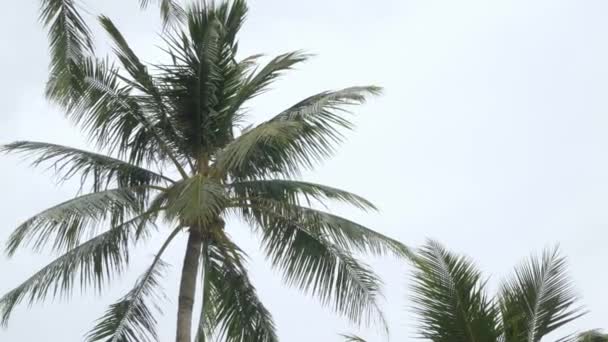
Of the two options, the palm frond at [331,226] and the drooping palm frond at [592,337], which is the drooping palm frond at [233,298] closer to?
the palm frond at [331,226]

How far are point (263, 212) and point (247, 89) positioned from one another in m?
2.01

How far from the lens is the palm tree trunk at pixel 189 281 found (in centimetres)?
1683

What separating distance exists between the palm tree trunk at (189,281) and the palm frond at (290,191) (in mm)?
997

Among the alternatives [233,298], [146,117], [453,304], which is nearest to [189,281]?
[233,298]

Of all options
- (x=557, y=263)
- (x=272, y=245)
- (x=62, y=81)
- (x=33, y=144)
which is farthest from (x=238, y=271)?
(x=557, y=263)

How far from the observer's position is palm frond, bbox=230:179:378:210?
16.3 meters

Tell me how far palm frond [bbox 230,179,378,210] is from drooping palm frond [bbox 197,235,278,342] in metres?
0.89

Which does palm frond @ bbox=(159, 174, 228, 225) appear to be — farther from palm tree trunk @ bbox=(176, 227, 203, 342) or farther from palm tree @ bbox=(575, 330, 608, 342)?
palm tree @ bbox=(575, 330, 608, 342)

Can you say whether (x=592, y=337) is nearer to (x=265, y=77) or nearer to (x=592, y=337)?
(x=592, y=337)

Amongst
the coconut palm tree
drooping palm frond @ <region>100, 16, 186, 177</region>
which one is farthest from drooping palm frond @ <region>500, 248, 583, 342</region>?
drooping palm frond @ <region>100, 16, 186, 177</region>

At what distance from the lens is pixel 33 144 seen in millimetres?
16703

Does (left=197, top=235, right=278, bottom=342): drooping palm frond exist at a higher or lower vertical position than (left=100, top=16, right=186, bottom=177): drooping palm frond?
lower

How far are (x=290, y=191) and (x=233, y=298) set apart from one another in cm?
197

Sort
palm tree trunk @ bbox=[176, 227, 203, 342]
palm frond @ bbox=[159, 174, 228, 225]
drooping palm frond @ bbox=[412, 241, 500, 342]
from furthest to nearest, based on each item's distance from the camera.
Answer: palm tree trunk @ bbox=[176, 227, 203, 342], palm frond @ bbox=[159, 174, 228, 225], drooping palm frond @ bbox=[412, 241, 500, 342]
